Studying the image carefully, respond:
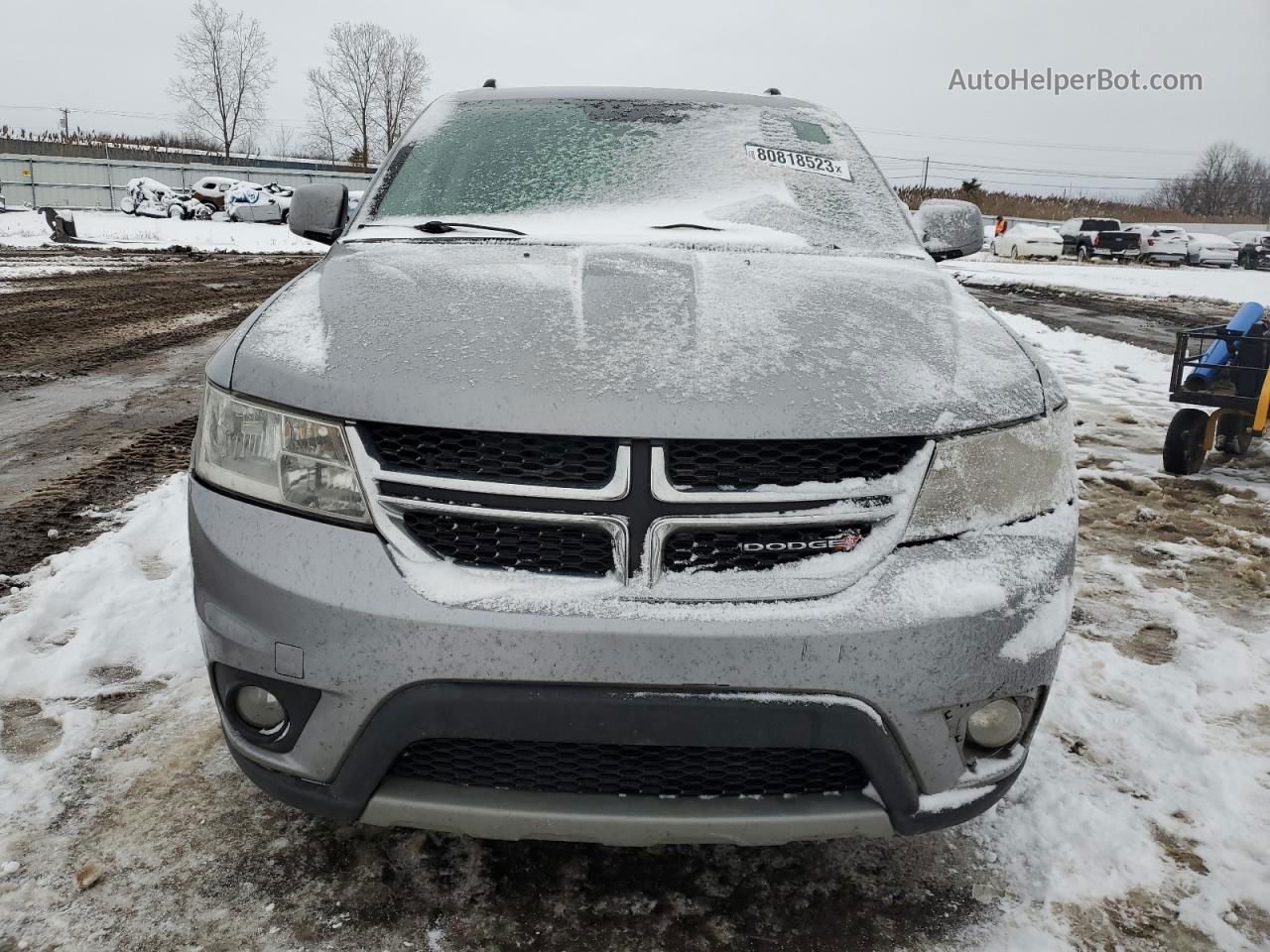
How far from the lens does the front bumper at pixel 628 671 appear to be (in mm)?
1457

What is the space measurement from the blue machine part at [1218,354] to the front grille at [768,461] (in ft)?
13.2

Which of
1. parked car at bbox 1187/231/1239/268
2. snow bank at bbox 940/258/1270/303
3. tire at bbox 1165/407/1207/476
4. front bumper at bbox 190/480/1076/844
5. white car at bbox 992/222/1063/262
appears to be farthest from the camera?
white car at bbox 992/222/1063/262

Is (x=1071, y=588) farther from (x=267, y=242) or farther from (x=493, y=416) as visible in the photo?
(x=267, y=242)

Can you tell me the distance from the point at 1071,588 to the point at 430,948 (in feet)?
4.48

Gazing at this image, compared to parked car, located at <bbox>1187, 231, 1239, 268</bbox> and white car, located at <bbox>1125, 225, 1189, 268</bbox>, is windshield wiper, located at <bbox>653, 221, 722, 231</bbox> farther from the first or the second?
parked car, located at <bbox>1187, 231, 1239, 268</bbox>

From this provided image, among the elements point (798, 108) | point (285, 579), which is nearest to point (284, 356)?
point (285, 579)

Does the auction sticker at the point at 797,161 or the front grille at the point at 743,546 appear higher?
the auction sticker at the point at 797,161

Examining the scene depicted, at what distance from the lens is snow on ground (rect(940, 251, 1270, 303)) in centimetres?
1700

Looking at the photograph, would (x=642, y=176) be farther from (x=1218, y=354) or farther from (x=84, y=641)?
(x=1218, y=354)

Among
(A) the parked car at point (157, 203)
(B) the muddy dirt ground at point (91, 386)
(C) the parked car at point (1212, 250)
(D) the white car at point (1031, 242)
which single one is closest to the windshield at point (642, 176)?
(B) the muddy dirt ground at point (91, 386)

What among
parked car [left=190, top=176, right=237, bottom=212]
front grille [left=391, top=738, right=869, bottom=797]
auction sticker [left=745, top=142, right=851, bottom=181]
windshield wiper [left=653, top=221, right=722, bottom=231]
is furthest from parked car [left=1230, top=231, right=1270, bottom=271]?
parked car [left=190, top=176, right=237, bottom=212]

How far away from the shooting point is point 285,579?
1.53 meters

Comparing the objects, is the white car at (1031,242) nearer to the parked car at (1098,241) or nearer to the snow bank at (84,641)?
the parked car at (1098,241)

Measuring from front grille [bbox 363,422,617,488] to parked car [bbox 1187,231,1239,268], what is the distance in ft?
106
